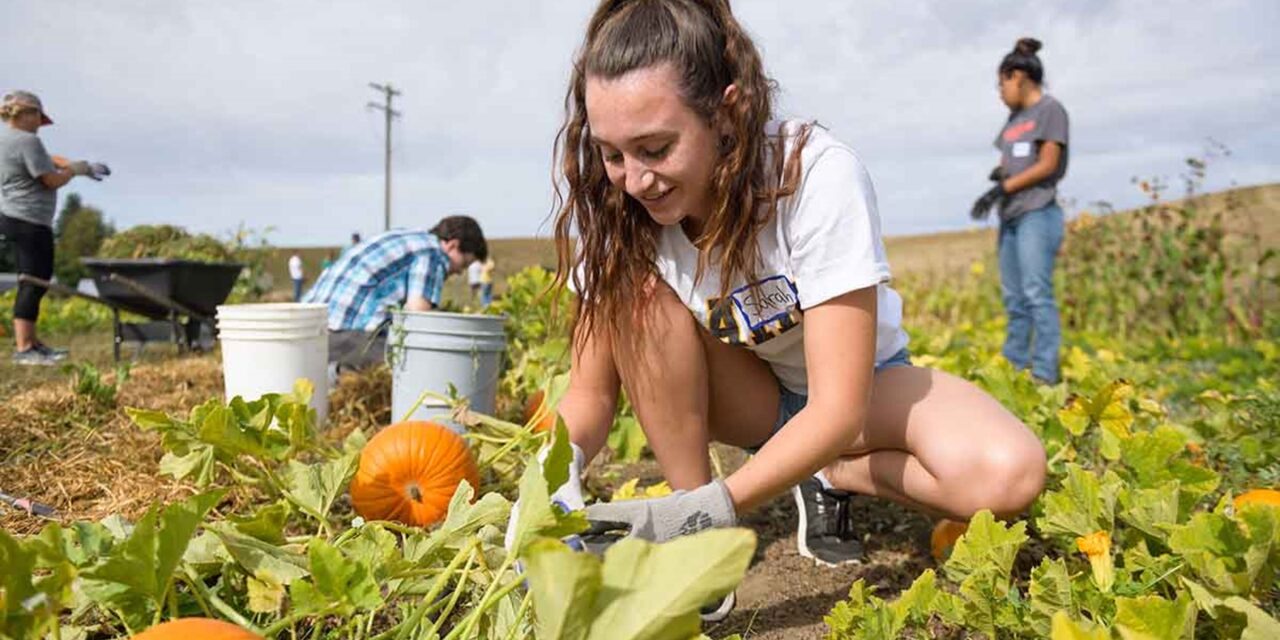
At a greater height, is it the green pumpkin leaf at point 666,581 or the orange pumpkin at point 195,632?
the green pumpkin leaf at point 666,581

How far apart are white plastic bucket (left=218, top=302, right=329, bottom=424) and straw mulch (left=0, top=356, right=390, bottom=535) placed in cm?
22

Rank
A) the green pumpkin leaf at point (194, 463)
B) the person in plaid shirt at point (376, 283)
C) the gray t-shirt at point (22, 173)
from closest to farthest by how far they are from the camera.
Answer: the green pumpkin leaf at point (194, 463) < the person in plaid shirt at point (376, 283) < the gray t-shirt at point (22, 173)

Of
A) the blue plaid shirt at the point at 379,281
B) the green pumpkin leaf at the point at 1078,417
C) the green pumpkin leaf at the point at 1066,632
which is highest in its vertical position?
the blue plaid shirt at the point at 379,281

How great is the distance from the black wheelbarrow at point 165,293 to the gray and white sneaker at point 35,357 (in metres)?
0.31

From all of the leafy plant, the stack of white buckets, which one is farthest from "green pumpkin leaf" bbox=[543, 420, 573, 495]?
the leafy plant

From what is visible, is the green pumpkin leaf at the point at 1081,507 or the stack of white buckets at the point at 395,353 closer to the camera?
the green pumpkin leaf at the point at 1081,507

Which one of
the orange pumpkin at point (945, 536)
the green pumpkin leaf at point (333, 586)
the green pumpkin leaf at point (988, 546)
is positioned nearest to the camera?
the green pumpkin leaf at point (333, 586)

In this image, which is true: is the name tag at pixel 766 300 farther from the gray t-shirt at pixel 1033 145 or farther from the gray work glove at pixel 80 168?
the gray work glove at pixel 80 168

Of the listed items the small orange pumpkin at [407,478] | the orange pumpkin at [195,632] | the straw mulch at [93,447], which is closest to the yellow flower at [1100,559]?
the orange pumpkin at [195,632]

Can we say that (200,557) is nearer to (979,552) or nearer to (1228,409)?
(979,552)

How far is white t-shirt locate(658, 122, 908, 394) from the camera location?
1.47 meters

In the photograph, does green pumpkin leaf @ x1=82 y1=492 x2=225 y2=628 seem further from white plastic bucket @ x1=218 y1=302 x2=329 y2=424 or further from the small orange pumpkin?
white plastic bucket @ x1=218 y1=302 x2=329 y2=424

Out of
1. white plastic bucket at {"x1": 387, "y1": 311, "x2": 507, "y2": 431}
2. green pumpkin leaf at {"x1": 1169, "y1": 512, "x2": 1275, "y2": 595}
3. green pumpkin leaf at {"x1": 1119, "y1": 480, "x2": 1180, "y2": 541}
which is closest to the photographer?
green pumpkin leaf at {"x1": 1169, "y1": 512, "x2": 1275, "y2": 595}

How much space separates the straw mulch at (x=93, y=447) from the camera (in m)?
1.82
